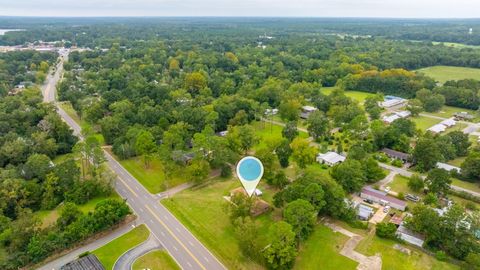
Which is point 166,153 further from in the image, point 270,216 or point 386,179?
point 386,179

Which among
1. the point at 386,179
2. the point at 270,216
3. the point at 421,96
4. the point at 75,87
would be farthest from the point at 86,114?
the point at 421,96

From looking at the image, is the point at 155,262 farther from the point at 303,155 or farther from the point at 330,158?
the point at 330,158

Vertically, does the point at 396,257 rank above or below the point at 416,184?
below

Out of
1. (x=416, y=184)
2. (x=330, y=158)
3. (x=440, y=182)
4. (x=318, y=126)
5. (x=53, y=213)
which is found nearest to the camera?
(x=53, y=213)

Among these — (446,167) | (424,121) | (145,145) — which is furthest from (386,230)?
(424,121)

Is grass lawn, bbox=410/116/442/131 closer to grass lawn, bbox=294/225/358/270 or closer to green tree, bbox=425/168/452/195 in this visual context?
green tree, bbox=425/168/452/195

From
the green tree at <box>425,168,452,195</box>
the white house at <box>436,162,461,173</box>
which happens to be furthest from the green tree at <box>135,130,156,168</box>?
the white house at <box>436,162,461,173</box>
